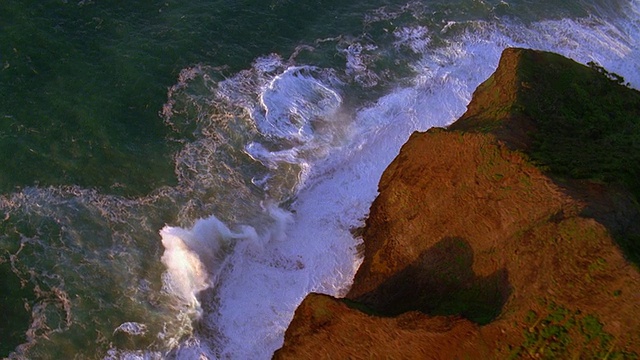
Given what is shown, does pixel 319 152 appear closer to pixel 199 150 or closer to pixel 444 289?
pixel 199 150

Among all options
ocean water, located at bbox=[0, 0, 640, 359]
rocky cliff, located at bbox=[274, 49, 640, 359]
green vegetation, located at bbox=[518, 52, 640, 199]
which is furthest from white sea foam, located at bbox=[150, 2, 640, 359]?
green vegetation, located at bbox=[518, 52, 640, 199]

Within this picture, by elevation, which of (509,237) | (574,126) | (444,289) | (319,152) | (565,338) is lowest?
(319,152)

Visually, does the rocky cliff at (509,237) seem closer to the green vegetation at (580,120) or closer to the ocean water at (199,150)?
the green vegetation at (580,120)

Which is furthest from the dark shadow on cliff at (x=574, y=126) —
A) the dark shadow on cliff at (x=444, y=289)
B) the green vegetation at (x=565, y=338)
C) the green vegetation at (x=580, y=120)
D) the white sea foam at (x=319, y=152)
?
the white sea foam at (x=319, y=152)

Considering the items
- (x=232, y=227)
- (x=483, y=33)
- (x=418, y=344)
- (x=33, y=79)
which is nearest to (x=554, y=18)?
(x=483, y=33)

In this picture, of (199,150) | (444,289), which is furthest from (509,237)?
(199,150)

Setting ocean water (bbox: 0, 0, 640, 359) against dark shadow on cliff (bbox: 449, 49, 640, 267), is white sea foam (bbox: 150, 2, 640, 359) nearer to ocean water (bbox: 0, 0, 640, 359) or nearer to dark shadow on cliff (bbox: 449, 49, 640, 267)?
ocean water (bbox: 0, 0, 640, 359)
